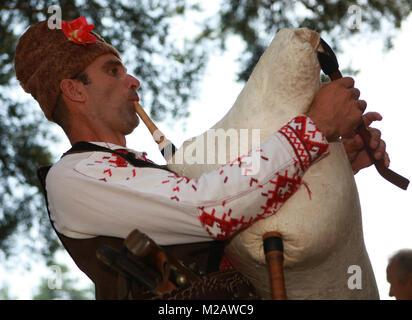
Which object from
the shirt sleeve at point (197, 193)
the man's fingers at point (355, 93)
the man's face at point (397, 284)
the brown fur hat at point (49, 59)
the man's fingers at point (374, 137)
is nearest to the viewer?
the shirt sleeve at point (197, 193)

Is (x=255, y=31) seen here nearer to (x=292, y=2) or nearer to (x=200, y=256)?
(x=292, y=2)

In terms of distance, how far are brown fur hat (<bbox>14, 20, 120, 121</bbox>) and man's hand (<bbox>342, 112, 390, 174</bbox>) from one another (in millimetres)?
946

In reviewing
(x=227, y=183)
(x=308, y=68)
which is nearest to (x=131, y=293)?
(x=227, y=183)

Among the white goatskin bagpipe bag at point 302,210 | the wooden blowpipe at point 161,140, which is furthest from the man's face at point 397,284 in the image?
the wooden blowpipe at point 161,140

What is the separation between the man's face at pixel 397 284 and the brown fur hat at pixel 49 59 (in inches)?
87.8

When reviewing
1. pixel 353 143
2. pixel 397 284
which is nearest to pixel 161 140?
pixel 353 143

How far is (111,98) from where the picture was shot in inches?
85.0

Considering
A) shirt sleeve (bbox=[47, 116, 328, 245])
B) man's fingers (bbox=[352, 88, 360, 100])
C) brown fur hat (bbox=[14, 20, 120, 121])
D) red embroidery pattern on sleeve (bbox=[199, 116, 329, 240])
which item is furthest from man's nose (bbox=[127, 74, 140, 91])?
man's fingers (bbox=[352, 88, 360, 100])

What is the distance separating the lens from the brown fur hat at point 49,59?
2172 millimetres

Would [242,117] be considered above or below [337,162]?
above

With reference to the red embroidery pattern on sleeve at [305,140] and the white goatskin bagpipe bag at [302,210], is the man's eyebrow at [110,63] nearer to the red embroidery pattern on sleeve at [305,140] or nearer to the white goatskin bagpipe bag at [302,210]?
the white goatskin bagpipe bag at [302,210]

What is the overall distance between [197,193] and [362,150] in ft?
2.29

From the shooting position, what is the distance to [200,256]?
1.73 meters

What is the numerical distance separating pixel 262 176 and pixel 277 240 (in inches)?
7.3
